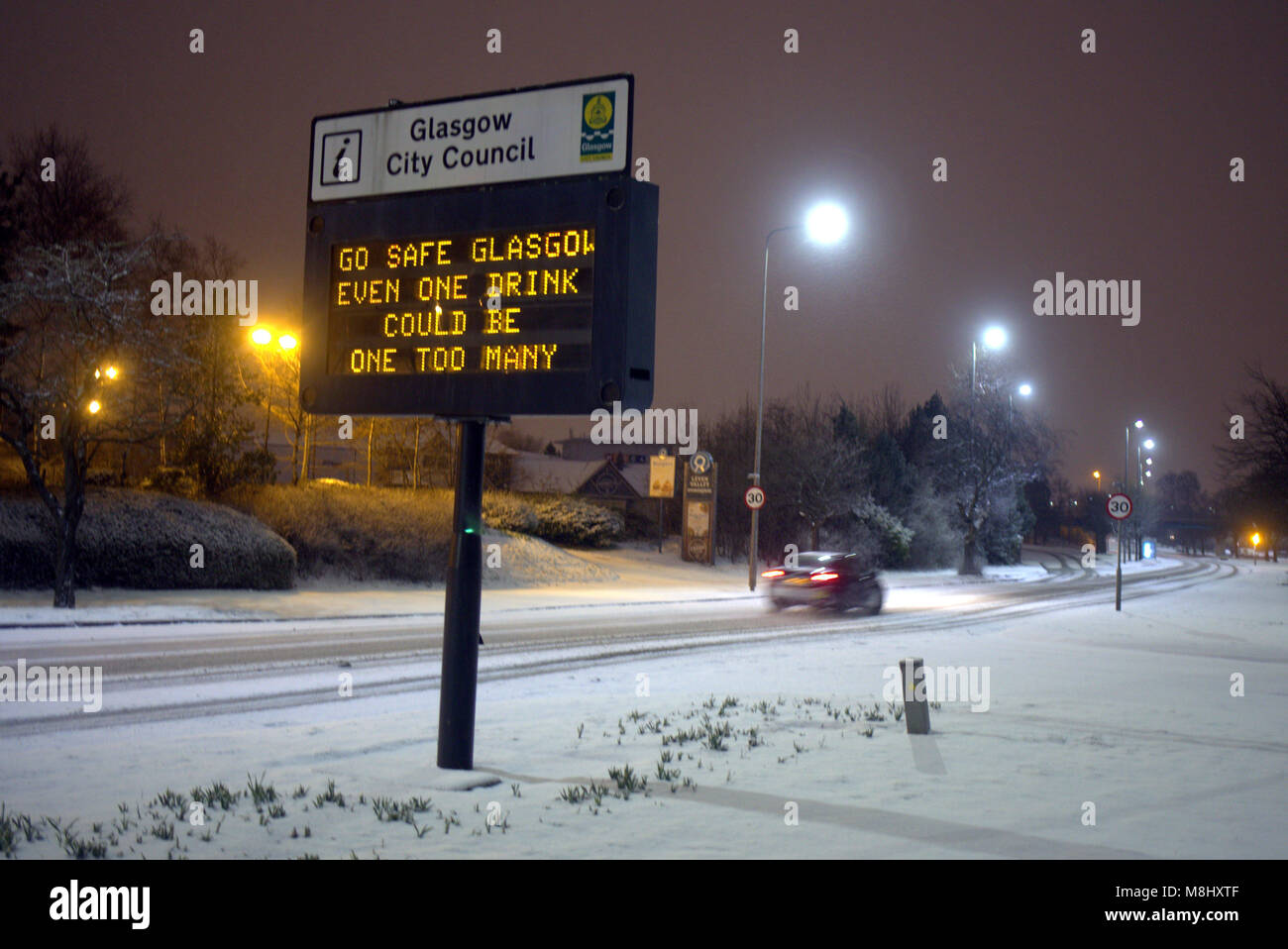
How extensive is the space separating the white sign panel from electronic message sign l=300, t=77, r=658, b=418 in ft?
0.07

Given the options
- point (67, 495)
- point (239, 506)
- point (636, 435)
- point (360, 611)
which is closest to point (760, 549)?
point (239, 506)

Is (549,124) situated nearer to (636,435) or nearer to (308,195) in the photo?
(308,195)

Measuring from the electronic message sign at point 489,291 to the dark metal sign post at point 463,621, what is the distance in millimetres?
493

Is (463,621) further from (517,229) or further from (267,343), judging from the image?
(267,343)

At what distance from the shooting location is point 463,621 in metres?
7.61

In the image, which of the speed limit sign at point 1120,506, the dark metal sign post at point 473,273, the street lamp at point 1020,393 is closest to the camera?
the dark metal sign post at point 473,273

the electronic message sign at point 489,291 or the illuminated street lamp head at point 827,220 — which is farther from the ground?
the illuminated street lamp head at point 827,220

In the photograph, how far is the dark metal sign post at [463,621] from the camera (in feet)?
24.8

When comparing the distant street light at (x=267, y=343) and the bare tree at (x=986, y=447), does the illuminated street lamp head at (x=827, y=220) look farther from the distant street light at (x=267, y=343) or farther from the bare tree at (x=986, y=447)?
the bare tree at (x=986, y=447)

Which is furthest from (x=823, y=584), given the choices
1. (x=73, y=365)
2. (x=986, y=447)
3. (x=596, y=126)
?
(x=986, y=447)

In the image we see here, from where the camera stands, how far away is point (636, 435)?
3371 inches
